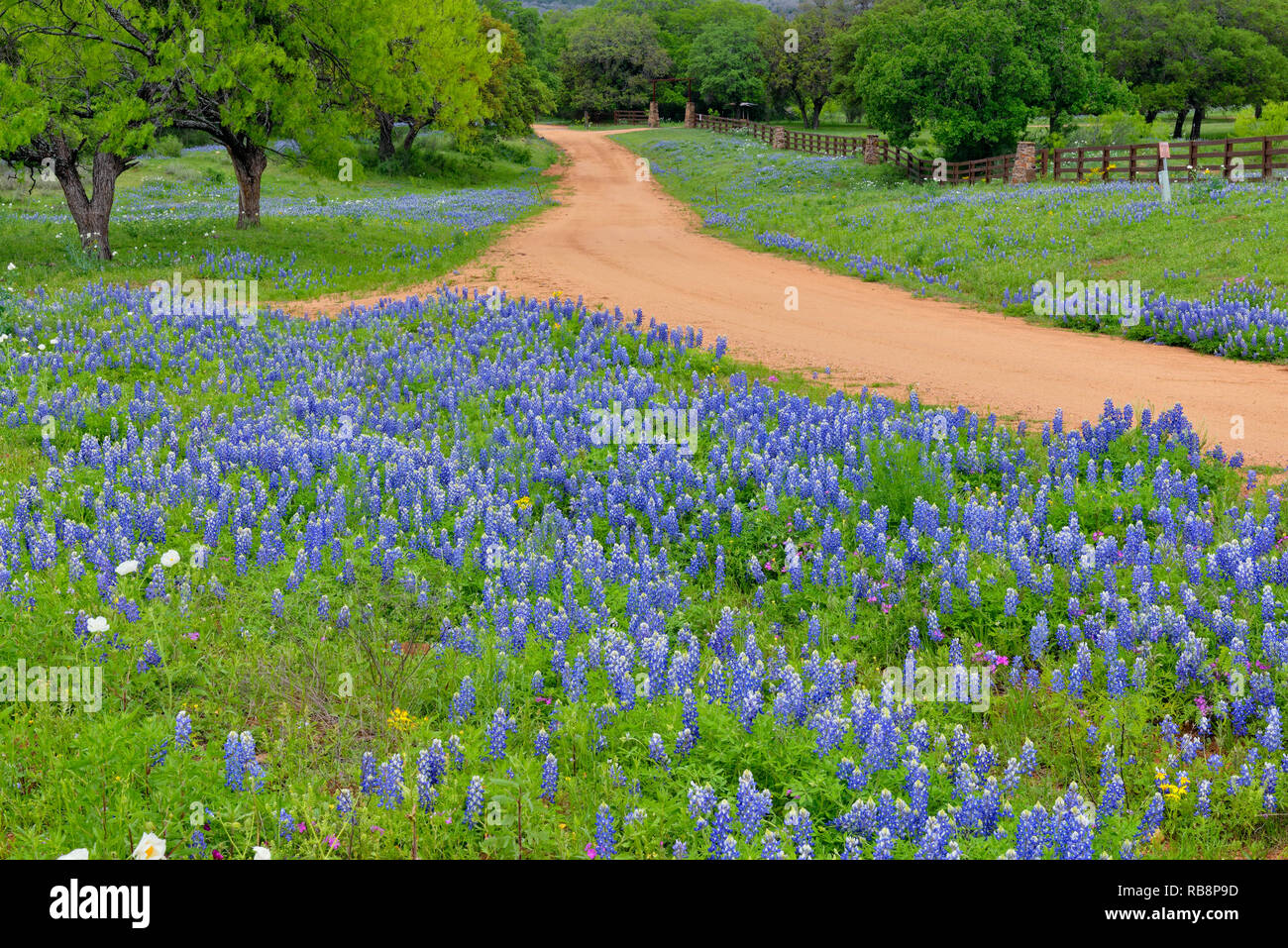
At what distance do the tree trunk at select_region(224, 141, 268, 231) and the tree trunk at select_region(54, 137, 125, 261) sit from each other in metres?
3.59

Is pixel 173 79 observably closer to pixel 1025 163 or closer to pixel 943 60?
pixel 943 60

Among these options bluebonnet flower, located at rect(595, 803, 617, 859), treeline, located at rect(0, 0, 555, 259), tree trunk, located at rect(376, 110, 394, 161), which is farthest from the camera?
tree trunk, located at rect(376, 110, 394, 161)

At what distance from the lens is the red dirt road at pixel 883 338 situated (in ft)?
36.3

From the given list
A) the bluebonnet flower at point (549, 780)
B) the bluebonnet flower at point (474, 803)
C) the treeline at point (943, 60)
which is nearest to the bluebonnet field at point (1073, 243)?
the treeline at point (943, 60)

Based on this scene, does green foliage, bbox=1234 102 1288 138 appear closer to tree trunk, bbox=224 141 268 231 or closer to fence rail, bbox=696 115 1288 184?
fence rail, bbox=696 115 1288 184

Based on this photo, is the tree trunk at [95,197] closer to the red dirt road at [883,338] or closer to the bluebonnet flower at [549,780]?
the red dirt road at [883,338]

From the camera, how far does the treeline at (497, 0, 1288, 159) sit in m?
37.3

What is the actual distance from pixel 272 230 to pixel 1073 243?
64.2ft

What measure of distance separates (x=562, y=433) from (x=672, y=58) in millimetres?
120123

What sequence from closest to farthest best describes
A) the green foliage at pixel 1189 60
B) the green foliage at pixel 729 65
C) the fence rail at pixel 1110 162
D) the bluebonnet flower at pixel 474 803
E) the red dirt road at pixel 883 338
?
the bluebonnet flower at pixel 474 803 → the red dirt road at pixel 883 338 → the fence rail at pixel 1110 162 → the green foliage at pixel 1189 60 → the green foliage at pixel 729 65

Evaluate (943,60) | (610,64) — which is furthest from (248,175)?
(610,64)

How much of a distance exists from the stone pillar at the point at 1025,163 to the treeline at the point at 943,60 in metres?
1.94


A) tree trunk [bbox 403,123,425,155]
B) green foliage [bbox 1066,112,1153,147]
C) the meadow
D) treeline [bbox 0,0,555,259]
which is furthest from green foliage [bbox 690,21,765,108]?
the meadow
